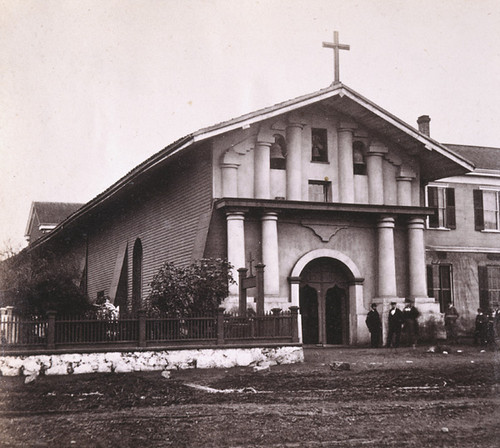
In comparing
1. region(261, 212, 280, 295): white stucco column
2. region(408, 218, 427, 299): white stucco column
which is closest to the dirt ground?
region(261, 212, 280, 295): white stucco column

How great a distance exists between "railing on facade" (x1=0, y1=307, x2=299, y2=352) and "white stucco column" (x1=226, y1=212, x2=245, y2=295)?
4.25 m

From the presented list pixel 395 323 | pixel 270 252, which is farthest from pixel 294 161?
pixel 395 323

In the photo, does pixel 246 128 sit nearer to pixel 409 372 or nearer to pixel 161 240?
pixel 161 240

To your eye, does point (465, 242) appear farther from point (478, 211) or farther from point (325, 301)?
point (325, 301)

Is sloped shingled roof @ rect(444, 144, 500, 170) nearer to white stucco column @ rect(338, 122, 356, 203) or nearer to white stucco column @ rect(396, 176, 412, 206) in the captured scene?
white stucco column @ rect(396, 176, 412, 206)

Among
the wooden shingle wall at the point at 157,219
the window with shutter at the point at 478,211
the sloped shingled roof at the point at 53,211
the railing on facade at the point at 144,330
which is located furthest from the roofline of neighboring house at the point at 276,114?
the sloped shingled roof at the point at 53,211

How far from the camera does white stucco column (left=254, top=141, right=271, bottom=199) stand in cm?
2395

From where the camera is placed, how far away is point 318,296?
25.2m

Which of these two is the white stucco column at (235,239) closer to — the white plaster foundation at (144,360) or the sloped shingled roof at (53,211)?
the white plaster foundation at (144,360)

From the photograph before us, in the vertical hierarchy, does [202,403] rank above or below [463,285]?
below

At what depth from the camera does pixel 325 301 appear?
83.0 feet

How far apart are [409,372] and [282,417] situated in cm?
610

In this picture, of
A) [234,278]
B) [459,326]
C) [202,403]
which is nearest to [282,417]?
[202,403]

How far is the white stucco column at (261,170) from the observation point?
2395 centimetres
